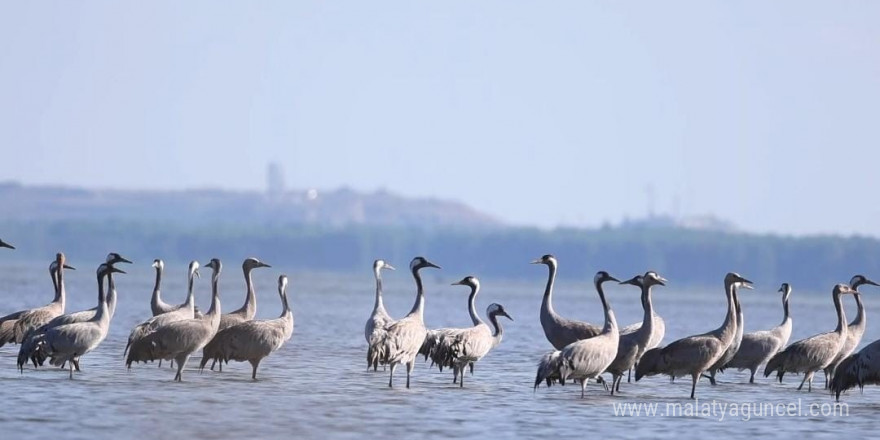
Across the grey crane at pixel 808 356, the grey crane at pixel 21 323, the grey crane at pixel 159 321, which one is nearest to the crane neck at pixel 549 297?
the grey crane at pixel 808 356

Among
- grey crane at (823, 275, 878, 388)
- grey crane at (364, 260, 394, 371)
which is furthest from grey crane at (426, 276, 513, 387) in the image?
grey crane at (823, 275, 878, 388)

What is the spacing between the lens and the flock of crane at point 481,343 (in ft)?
65.5

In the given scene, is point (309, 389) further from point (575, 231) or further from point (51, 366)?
point (575, 231)

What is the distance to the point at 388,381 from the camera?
71.4 ft

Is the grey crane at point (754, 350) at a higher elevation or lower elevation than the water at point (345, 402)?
higher

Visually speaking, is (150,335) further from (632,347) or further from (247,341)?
(632,347)

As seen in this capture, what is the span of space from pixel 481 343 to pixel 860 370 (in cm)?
484

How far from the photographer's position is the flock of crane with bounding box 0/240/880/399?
65.5ft

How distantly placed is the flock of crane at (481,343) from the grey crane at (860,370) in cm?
1

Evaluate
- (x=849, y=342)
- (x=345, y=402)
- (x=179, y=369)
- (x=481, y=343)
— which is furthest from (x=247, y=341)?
(x=849, y=342)

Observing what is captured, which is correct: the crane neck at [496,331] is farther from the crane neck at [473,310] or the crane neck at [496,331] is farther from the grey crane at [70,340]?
the grey crane at [70,340]

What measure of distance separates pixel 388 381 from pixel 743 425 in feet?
18.0

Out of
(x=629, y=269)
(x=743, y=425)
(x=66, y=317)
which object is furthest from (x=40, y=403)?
(x=629, y=269)

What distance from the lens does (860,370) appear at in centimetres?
1978
